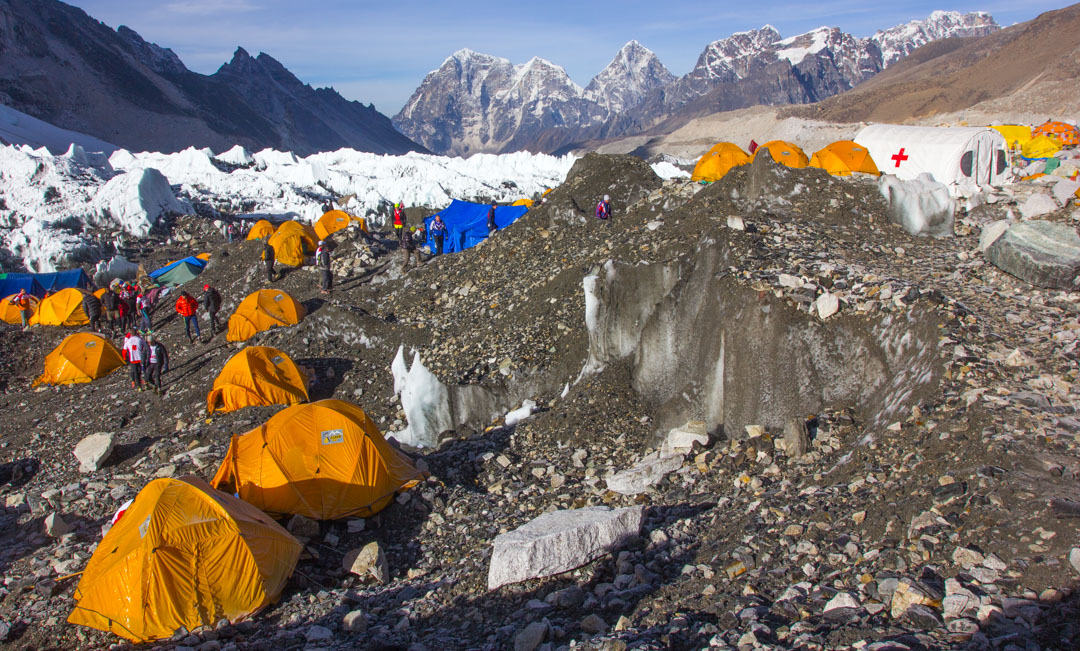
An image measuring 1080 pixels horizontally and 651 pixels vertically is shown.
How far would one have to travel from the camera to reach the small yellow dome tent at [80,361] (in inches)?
637

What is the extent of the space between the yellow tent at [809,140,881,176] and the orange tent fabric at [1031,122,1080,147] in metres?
10.9

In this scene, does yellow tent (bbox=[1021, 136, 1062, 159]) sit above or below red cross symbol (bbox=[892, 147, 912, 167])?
above

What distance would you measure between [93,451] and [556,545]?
34.5ft

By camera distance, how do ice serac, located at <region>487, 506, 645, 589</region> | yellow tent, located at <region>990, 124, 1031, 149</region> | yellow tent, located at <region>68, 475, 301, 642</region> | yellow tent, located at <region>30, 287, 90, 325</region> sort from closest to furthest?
ice serac, located at <region>487, 506, 645, 589</region> → yellow tent, located at <region>68, 475, 301, 642</region> → yellow tent, located at <region>30, 287, 90, 325</region> → yellow tent, located at <region>990, 124, 1031, 149</region>

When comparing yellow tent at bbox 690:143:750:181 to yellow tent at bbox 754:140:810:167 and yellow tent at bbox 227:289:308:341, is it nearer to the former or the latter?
yellow tent at bbox 754:140:810:167

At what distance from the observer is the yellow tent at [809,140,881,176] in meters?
16.8

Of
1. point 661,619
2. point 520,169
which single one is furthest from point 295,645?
point 520,169

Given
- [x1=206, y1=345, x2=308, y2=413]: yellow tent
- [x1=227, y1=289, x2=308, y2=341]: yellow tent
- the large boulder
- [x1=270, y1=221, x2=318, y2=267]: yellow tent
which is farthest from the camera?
[x1=270, y1=221, x2=318, y2=267]: yellow tent

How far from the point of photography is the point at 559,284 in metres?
12.1

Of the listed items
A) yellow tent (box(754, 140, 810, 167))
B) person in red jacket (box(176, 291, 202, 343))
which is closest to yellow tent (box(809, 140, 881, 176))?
yellow tent (box(754, 140, 810, 167))

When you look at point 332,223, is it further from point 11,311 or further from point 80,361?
point 80,361

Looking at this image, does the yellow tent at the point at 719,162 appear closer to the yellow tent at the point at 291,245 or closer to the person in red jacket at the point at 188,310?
the yellow tent at the point at 291,245

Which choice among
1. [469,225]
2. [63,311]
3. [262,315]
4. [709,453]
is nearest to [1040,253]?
[709,453]

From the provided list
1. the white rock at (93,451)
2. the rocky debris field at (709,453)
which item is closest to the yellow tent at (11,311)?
the rocky debris field at (709,453)
